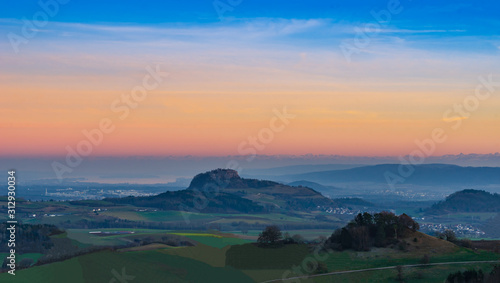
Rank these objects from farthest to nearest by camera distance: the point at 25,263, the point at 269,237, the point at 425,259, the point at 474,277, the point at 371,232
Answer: the point at 25,263 < the point at 269,237 < the point at 371,232 < the point at 425,259 < the point at 474,277

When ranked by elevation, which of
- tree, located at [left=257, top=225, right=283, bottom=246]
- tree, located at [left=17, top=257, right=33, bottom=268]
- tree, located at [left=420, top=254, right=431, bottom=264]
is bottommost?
tree, located at [left=17, top=257, right=33, bottom=268]

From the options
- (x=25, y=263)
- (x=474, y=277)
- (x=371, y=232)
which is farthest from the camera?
(x=25, y=263)

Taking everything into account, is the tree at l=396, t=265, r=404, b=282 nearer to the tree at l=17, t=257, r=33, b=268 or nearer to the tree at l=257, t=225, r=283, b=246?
the tree at l=257, t=225, r=283, b=246

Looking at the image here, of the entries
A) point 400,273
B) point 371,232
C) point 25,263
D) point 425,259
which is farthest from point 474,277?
point 25,263

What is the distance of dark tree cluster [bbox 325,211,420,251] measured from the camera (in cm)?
10606

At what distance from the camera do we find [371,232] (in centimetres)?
10900

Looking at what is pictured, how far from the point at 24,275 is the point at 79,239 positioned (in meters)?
72.3

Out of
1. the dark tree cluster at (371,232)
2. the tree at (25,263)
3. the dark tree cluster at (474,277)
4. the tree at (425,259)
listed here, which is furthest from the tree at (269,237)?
the tree at (25,263)

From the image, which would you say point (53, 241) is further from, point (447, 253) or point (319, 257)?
point (447, 253)

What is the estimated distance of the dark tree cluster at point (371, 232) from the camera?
348 ft

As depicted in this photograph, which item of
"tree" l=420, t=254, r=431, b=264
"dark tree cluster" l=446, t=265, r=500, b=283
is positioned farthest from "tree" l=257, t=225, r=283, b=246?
"dark tree cluster" l=446, t=265, r=500, b=283

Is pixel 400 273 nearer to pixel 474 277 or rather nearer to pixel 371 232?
pixel 474 277

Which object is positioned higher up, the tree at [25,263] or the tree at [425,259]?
the tree at [425,259]

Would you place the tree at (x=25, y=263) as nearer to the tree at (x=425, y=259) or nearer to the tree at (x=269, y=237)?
the tree at (x=269, y=237)
